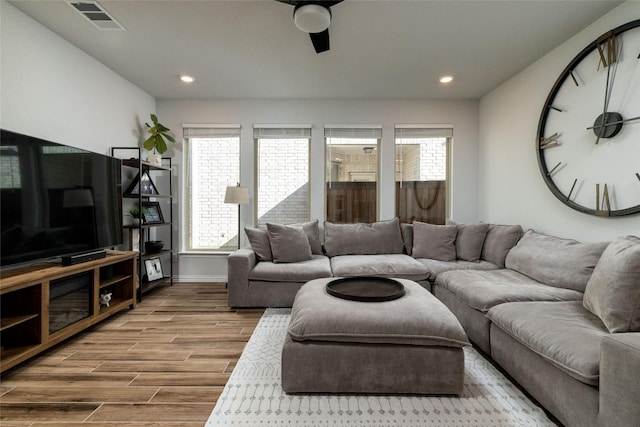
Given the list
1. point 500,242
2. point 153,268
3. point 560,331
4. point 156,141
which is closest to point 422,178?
point 500,242

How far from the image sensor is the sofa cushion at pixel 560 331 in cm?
129

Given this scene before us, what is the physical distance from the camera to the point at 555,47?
8.91 ft

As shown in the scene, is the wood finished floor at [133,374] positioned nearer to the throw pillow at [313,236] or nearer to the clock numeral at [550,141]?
the throw pillow at [313,236]

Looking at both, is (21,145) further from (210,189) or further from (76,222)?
(210,189)

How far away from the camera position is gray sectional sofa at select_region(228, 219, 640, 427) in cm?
126

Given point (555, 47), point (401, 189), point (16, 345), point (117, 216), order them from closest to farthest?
point (16, 345) < point (555, 47) < point (117, 216) < point (401, 189)

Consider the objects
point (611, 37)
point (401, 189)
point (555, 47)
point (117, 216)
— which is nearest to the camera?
point (611, 37)

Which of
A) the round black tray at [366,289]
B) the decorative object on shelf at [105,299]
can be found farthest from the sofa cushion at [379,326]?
the decorative object on shelf at [105,299]

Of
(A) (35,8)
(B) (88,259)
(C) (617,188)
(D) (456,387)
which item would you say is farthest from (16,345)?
(C) (617,188)

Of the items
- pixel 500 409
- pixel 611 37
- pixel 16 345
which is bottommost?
pixel 500 409

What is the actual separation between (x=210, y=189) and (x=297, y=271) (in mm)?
2027

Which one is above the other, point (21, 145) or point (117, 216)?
point (21, 145)

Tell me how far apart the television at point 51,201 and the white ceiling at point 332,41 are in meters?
1.12

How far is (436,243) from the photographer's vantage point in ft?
11.3
